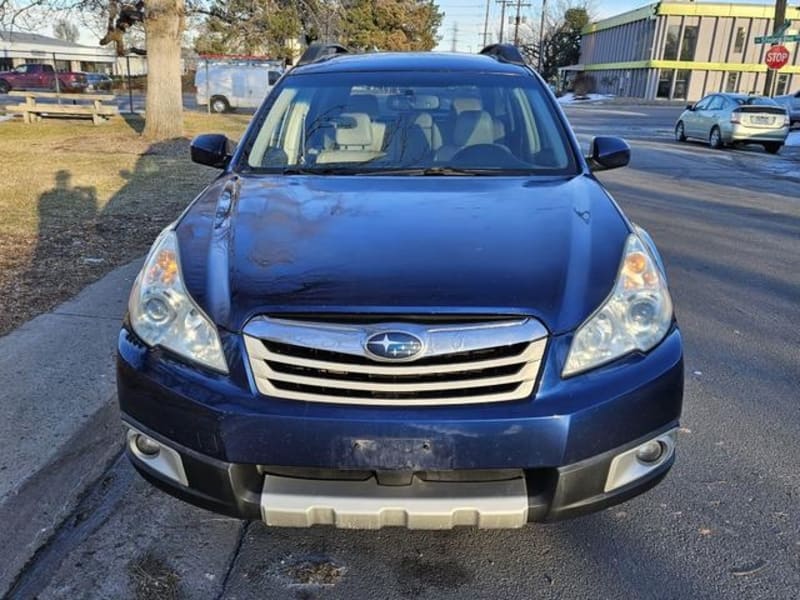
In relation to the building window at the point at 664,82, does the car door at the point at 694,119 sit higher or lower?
lower

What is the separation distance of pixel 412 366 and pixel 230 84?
105 feet

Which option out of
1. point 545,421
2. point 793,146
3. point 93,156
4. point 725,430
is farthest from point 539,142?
point 793,146

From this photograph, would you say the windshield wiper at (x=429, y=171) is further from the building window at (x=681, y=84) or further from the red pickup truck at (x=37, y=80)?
the building window at (x=681, y=84)

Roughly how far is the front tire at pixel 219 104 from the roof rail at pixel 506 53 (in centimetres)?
2862

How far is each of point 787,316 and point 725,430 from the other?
2082 mm

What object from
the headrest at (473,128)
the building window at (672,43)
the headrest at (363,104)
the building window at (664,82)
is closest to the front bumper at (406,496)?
the headrest at (473,128)

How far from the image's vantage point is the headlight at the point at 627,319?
2100mm

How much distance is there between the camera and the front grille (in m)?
2.03

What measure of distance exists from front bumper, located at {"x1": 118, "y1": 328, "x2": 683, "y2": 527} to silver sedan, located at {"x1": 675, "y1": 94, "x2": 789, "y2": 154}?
18.0 m

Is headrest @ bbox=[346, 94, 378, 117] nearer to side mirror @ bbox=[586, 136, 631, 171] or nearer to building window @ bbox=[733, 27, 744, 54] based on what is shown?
side mirror @ bbox=[586, 136, 631, 171]

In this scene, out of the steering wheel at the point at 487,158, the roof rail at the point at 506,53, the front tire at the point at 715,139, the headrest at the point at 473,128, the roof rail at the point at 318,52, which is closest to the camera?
the steering wheel at the point at 487,158

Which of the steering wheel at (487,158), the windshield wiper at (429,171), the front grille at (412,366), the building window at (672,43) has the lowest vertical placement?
the front grille at (412,366)

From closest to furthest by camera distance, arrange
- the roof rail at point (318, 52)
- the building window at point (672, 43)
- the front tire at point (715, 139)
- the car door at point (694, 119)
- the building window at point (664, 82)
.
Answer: the roof rail at point (318, 52)
the front tire at point (715, 139)
the car door at point (694, 119)
the building window at point (672, 43)
the building window at point (664, 82)

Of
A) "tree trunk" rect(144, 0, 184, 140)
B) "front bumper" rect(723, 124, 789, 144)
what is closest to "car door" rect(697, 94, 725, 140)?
"front bumper" rect(723, 124, 789, 144)
